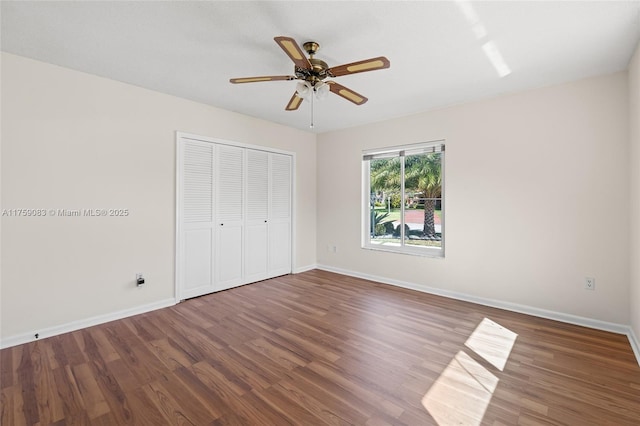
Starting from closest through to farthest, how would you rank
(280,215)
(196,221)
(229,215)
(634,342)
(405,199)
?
(634,342) < (196,221) < (229,215) < (405,199) < (280,215)

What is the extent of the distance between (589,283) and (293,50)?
357cm

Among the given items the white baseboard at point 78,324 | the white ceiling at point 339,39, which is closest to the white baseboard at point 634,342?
the white ceiling at point 339,39

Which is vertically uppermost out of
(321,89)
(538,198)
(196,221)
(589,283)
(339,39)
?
(339,39)

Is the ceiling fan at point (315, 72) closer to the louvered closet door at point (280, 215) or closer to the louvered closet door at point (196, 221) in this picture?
the louvered closet door at point (196, 221)

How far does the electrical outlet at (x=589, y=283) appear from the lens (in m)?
2.89

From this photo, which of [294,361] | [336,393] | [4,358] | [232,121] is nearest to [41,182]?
[4,358]

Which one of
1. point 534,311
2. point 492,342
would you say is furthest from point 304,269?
point 534,311

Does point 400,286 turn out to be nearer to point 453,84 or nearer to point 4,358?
point 453,84

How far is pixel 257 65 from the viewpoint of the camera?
→ 2701mm

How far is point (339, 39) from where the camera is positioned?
7.43 feet

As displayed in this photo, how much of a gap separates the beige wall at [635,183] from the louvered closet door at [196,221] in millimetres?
4432

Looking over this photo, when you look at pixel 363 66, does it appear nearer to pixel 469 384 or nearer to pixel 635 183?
pixel 469 384

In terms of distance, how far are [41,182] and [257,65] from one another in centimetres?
231

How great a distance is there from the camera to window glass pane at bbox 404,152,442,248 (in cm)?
405
